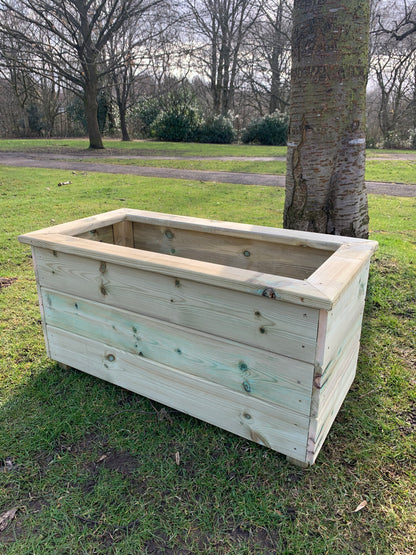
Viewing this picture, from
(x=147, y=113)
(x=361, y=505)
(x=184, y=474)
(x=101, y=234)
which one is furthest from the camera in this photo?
(x=147, y=113)

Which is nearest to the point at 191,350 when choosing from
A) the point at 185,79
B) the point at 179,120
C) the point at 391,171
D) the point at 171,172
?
the point at 171,172

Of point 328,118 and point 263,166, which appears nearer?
point 328,118

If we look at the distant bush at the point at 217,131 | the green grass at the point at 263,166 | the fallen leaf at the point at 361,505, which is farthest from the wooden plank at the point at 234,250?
the distant bush at the point at 217,131

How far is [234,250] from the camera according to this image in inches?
92.4

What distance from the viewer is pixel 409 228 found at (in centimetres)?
494

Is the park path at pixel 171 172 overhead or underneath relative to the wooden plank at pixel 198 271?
underneath

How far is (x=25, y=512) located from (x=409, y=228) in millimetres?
4877

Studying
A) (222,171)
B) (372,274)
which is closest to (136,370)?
(372,274)

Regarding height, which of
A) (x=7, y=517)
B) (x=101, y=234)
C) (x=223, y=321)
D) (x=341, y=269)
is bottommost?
(x=7, y=517)

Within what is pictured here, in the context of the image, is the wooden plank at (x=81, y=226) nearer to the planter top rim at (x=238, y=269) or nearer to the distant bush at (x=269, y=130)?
the planter top rim at (x=238, y=269)

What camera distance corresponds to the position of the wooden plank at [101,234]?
2.52m

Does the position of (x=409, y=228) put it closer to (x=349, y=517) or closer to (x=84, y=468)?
(x=349, y=517)

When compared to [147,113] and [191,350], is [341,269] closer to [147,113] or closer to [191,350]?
[191,350]

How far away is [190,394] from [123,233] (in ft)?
4.21
